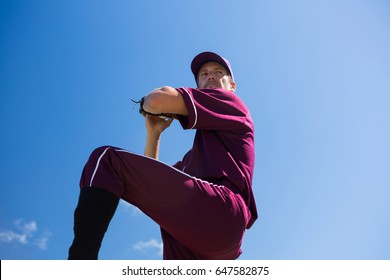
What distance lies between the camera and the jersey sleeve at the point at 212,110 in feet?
11.8

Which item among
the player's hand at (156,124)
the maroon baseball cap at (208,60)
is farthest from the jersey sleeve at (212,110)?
the maroon baseball cap at (208,60)

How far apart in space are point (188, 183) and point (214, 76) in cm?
196

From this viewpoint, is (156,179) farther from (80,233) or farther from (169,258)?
(169,258)

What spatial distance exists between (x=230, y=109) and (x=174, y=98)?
0.64m

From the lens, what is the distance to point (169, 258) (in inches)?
144

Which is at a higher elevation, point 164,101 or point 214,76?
point 214,76

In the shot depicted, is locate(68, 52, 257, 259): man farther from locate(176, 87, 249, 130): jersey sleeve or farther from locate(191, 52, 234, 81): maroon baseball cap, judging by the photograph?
locate(191, 52, 234, 81): maroon baseball cap

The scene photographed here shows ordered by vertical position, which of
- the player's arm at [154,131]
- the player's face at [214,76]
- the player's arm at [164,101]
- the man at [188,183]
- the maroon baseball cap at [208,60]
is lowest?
the man at [188,183]

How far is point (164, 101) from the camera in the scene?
3461 millimetres

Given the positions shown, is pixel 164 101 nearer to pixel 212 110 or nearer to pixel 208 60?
pixel 212 110

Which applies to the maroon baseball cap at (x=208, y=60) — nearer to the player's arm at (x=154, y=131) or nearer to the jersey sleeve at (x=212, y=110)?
the jersey sleeve at (x=212, y=110)

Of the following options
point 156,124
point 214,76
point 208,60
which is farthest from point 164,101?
point 208,60

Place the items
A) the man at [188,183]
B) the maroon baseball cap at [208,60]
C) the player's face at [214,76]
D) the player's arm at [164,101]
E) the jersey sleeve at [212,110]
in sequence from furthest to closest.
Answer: the maroon baseball cap at [208,60]
the player's face at [214,76]
the jersey sleeve at [212,110]
the player's arm at [164,101]
the man at [188,183]
